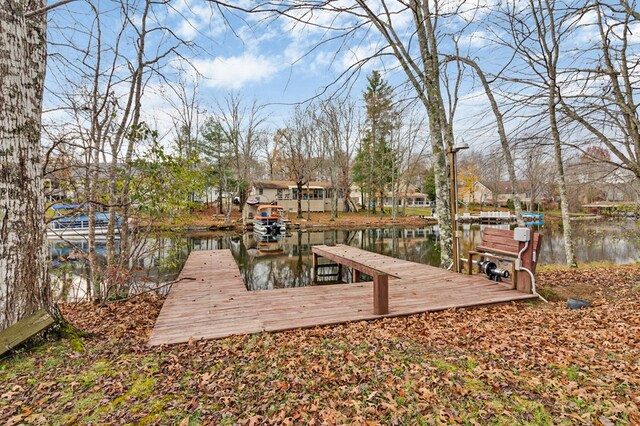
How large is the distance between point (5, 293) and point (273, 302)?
113 inches

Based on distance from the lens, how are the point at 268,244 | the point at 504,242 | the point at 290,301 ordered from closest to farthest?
the point at 290,301
the point at 504,242
the point at 268,244

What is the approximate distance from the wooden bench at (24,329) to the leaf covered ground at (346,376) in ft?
0.36

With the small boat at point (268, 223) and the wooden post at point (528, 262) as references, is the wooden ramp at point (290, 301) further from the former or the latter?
the small boat at point (268, 223)

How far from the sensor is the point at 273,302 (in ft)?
15.1

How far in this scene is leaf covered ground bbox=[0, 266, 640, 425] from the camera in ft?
6.70

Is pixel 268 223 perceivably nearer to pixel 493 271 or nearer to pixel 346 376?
pixel 493 271

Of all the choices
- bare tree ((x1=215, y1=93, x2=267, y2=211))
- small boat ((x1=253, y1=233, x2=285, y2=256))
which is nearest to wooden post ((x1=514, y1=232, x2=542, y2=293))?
small boat ((x1=253, y1=233, x2=285, y2=256))

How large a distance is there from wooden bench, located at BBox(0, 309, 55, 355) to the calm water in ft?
8.89

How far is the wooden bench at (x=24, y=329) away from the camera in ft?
8.23

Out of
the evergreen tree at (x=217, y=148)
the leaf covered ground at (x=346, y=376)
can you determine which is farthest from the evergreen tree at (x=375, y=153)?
the leaf covered ground at (x=346, y=376)

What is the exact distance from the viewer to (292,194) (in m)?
31.6

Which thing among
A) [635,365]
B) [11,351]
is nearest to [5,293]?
[11,351]

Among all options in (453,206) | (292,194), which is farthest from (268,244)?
(292,194)

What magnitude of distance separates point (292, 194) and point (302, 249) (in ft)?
55.5
